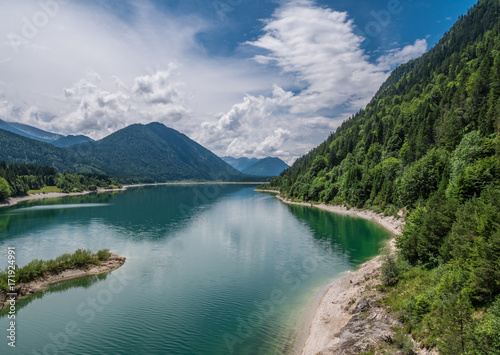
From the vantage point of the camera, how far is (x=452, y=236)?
2753cm

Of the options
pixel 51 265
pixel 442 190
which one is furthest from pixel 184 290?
pixel 442 190

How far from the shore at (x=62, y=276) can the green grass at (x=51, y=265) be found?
2.11 ft

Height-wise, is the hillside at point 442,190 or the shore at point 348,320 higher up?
the hillside at point 442,190

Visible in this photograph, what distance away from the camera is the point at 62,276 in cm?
4128

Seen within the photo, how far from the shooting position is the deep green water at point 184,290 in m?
25.8

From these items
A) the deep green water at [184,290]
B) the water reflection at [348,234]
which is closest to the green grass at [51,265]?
the deep green water at [184,290]

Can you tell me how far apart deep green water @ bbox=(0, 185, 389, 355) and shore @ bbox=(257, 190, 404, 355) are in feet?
5.95

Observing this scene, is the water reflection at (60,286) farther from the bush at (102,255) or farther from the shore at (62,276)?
the bush at (102,255)

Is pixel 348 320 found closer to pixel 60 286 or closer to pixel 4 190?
pixel 60 286

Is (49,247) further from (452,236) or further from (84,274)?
(452,236)

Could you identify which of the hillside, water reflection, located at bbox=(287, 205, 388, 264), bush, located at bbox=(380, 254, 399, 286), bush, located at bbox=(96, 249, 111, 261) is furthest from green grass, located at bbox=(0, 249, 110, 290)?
water reflection, located at bbox=(287, 205, 388, 264)

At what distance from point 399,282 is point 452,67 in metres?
148

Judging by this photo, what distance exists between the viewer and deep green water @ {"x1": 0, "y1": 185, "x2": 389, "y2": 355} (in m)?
25.8

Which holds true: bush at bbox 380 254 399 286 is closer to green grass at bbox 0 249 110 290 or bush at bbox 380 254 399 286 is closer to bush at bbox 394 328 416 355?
bush at bbox 394 328 416 355
